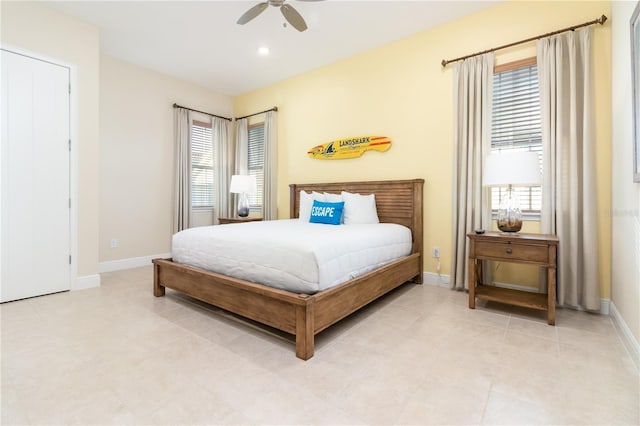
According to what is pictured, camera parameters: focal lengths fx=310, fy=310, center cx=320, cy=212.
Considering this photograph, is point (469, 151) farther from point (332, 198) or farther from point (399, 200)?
point (332, 198)

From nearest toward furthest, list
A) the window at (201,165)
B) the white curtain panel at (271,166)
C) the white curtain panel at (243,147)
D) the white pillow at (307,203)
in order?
the white pillow at (307,203)
the white curtain panel at (271,166)
the window at (201,165)
the white curtain panel at (243,147)

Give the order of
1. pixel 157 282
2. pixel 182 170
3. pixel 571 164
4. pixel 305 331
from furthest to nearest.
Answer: pixel 182 170, pixel 157 282, pixel 571 164, pixel 305 331

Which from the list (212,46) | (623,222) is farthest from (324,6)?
(623,222)

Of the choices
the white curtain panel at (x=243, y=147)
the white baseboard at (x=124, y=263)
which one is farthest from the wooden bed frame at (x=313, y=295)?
the white curtain panel at (x=243, y=147)

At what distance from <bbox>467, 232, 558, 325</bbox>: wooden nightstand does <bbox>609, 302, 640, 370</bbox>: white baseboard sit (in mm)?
370

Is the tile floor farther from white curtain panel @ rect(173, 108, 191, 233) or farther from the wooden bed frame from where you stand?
white curtain panel @ rect(173, 108, 191, 233)

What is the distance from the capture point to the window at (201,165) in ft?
16.5

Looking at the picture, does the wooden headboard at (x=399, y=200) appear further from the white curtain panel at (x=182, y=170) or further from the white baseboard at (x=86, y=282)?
the white baseboard at (x=86, y=282)

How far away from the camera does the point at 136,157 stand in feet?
14.3

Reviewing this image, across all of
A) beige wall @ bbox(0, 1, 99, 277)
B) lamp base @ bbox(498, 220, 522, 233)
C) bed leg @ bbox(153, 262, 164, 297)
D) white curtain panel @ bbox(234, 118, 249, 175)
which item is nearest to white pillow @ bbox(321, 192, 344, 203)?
lamp base @ bbox(498, 220, 522, 233)

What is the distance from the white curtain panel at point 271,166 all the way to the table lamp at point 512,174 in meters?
3.14

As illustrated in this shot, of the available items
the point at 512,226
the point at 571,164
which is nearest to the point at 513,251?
the point at 512,226

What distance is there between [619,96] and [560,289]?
153cm

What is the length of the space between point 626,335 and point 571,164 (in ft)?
4.33
